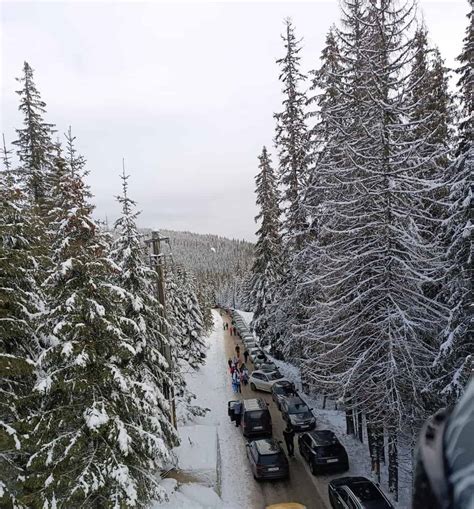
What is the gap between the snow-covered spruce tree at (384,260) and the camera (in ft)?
38.4

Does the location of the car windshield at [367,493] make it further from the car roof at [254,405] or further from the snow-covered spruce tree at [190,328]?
the snow-covered spruce tree at [190,328]

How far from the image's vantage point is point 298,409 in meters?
21.6

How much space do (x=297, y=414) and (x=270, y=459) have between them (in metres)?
5.67

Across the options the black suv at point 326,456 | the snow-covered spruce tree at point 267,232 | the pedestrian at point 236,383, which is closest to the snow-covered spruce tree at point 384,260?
the black suv at point 326,456

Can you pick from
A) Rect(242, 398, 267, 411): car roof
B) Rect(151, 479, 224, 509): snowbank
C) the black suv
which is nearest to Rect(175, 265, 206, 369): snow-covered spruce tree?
Rect(242, 398, 267, 411): car roof

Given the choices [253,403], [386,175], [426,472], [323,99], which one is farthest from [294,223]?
[426,472]

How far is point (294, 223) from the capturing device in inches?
937

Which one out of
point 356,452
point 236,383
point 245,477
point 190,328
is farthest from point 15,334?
point 190,328

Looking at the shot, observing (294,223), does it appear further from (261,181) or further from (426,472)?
(426,472)

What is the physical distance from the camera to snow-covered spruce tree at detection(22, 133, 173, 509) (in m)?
9.09

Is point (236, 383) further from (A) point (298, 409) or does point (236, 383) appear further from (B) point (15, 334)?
(B) point (15, 334)

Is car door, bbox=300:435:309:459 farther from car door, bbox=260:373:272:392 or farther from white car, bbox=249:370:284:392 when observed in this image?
car door, bbox=260:373:272:392

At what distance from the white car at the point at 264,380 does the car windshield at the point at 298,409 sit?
6412 mm

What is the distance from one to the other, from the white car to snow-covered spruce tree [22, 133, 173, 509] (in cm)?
1849
